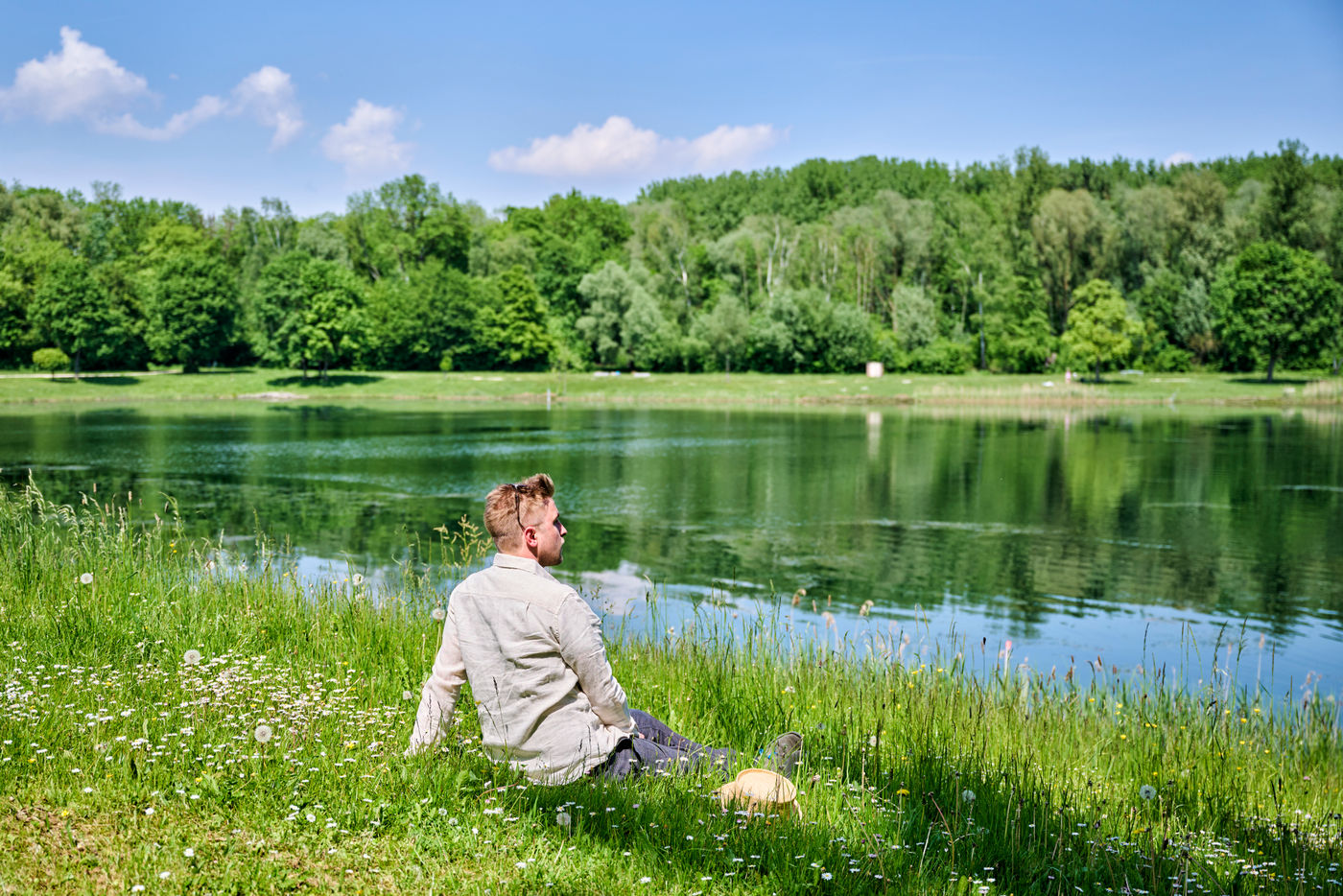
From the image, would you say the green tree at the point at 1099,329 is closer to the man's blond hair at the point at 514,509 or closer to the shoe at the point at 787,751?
the shoe at the point at 787,751

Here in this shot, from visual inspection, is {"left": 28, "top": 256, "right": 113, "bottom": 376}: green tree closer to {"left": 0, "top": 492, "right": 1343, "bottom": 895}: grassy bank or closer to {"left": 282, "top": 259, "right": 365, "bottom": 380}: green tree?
{"left": 282, "top": 259, "right": 365, "bottom": 380}: green tree

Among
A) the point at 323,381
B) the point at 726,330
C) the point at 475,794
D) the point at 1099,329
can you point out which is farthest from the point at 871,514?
the point at 323,381

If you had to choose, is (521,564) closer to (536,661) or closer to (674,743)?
(536,661)

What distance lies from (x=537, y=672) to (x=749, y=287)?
3509 inches

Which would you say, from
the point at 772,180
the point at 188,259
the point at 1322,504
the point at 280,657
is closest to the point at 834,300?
the point at 772,180

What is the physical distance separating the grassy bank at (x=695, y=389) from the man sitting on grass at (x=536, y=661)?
215 feet

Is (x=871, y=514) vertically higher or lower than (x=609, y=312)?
lower

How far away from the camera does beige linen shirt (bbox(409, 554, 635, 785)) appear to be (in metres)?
4.55

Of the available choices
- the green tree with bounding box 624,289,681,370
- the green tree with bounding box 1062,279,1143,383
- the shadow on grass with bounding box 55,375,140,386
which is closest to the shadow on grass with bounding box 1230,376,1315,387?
the green tree with bounding box 1062,279,1143,383

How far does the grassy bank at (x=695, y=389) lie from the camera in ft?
219

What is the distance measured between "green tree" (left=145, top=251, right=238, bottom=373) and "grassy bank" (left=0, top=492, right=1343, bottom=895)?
77692 millimetres

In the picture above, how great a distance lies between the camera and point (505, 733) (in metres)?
4.64

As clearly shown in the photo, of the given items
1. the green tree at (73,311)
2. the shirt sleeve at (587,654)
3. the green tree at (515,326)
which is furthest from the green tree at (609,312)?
the shirt sleeve at (587,654)

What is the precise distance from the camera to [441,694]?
489 cm
